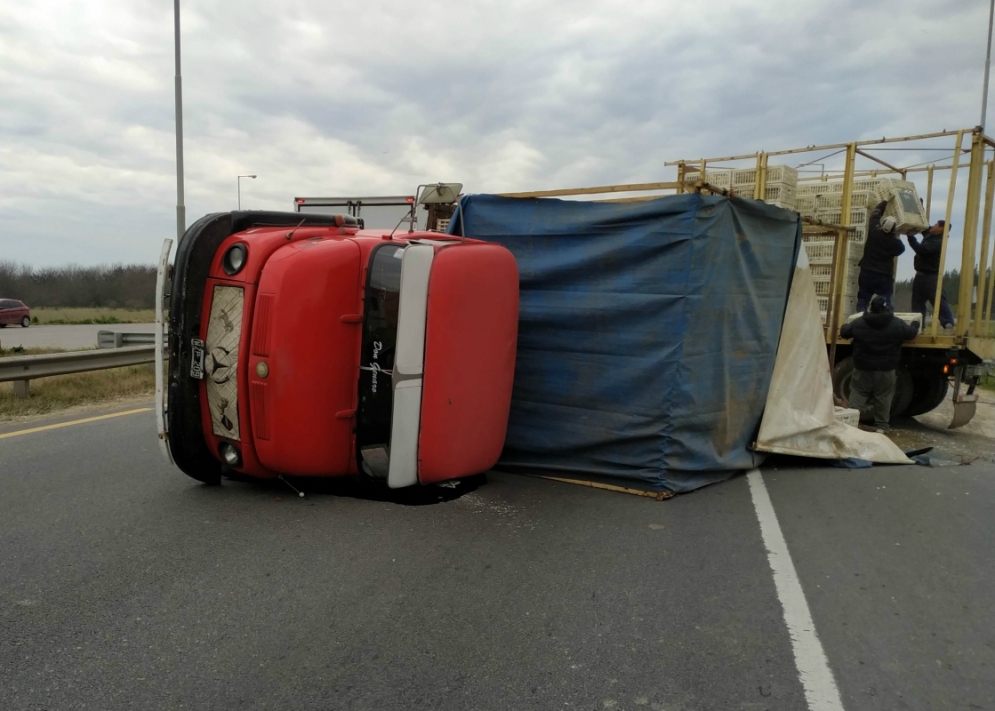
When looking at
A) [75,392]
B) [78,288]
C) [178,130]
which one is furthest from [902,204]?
[78,288]

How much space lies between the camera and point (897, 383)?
925 centimetres

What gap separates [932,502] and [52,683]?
5.65 m

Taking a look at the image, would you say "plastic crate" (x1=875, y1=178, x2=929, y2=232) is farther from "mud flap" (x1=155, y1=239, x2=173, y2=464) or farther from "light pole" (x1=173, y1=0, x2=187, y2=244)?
"light pole" (x1=173, y1=0, x2=187, y2=244)

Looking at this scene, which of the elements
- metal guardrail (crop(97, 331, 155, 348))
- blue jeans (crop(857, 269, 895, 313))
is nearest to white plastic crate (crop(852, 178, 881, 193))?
blue jeans (crop(857, 269, 895, 313))

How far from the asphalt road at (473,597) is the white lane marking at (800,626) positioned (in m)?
0.05

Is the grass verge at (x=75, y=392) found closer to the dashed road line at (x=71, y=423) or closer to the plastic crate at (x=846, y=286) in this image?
the dashed road line at (x=71, y=423)

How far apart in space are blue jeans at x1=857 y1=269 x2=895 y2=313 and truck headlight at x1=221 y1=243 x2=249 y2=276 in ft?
24.6

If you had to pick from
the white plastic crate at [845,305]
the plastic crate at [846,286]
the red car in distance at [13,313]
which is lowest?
the red car in distance at [13,313]

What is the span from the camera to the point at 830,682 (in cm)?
296

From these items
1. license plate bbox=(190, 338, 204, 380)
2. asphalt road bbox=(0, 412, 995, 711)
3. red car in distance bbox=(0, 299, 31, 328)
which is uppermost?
license plate bbox=(190, 338, 204, 380)

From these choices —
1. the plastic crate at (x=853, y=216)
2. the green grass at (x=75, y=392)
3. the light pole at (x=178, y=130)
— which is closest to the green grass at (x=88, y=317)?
the light pole at (x=178, y=130)

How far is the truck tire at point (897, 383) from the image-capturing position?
9.14 metres

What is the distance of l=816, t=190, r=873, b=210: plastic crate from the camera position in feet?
29.6

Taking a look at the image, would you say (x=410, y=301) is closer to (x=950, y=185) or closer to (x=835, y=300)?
(x=835, y=300)
